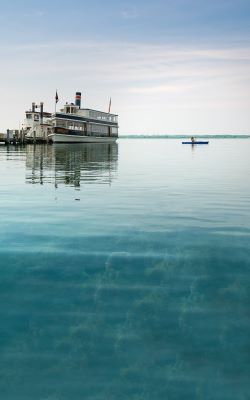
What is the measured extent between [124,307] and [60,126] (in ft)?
315

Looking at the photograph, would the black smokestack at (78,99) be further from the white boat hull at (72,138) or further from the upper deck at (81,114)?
the white boat hull at (72,138)

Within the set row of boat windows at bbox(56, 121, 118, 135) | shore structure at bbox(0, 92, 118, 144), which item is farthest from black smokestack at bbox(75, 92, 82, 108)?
row of boat windows at bbox(56, 121, 118, 135)

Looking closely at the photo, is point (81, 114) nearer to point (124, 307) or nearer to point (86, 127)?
point (86, 127)

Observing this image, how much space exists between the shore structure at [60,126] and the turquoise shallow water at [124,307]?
82.7 meters

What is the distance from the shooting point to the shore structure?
9862 cm

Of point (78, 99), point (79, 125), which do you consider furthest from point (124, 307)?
point (78, 99)

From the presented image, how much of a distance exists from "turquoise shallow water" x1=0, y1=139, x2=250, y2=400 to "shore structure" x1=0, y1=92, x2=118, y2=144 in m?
82.7

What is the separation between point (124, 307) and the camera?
25.8ft

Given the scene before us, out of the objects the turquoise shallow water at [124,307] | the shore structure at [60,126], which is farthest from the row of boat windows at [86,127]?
the turquoise shallow water at [124,307]

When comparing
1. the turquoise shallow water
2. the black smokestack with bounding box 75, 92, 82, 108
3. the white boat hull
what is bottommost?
the turquoise shallow water

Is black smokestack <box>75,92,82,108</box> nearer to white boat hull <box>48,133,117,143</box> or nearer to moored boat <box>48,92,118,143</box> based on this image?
moored boat <box>48,92,118,143</box>

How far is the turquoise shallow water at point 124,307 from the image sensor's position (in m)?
5.93

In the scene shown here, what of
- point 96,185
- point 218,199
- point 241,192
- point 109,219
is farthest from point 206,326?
point 96,185

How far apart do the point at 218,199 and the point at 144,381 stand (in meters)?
14.9
